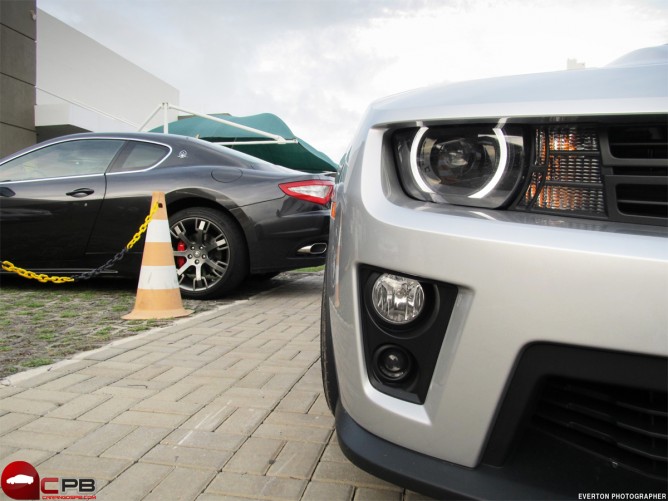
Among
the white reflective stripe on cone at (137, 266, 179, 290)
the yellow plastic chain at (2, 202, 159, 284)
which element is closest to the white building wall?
the yellow plastic chain at (2, 202, 159, 284)

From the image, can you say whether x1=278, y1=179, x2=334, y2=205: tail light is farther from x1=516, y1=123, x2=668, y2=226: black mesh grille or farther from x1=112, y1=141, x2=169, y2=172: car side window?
x1=516, y1=123, x2=668, y2=226: black mesh grille

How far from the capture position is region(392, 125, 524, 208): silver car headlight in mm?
1259

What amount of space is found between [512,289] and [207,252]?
12.3 ft

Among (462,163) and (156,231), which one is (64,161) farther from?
(462,163)

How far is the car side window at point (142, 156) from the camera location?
4.72m

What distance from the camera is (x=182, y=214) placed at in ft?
14.9

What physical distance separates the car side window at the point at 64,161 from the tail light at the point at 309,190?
1.62 m

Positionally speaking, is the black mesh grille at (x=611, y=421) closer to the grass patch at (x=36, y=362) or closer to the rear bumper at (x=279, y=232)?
the grass patch at (x=36, y=362)

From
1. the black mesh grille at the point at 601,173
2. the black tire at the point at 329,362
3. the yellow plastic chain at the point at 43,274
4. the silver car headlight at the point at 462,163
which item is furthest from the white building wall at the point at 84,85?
the black mesh grille at the point at 601,173

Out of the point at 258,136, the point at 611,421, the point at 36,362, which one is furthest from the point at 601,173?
the point at 258,136

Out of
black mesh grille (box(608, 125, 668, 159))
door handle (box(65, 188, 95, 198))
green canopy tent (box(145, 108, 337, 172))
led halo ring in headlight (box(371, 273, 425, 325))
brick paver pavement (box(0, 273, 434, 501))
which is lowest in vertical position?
brick paver pavement (box(0, 273, 434, 501))

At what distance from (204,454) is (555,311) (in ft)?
4.20

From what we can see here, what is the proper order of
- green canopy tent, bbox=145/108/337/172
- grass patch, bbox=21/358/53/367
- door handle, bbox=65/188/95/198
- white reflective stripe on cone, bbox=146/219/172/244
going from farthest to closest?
green canopy tent, bbox=145/108/337/172 < door handle, bbox=65/188/95/198 < white reflective stripe on cone, bbox=146/219/172/244 < grass patch, bbox=21/358/53/367

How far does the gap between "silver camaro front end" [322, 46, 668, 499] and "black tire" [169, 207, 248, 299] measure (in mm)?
3201
